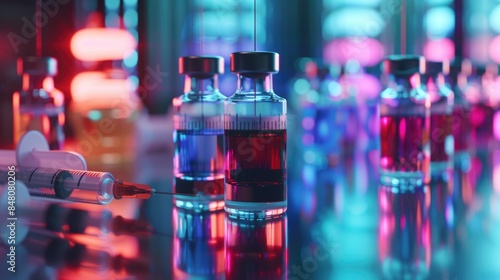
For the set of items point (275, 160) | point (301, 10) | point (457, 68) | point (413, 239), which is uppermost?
point (301, 10)

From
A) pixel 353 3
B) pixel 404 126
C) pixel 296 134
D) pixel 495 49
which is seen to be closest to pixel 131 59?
pixel 296 134

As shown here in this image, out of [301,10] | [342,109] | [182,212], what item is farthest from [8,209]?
[301,10]

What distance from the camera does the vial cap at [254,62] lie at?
82 centimetres

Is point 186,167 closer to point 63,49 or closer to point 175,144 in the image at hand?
point 175,144

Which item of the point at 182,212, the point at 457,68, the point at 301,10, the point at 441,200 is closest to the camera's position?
the point at 182,212

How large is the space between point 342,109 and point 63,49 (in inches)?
46.9

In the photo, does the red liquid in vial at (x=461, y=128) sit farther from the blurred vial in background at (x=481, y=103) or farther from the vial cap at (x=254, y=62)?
the vial cap at (x=254, y=62)

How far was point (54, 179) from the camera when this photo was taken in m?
0.84

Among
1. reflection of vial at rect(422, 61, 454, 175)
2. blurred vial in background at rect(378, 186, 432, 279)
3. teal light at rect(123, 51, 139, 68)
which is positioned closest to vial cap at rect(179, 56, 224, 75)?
blurred vial in background at rect(378, 186, 432, 279)

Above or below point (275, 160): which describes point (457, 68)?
above

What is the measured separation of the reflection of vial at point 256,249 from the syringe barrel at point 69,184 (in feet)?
0.66

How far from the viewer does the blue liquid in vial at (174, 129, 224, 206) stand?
0.95 metres

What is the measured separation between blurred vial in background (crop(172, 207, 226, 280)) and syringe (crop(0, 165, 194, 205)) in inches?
2.7

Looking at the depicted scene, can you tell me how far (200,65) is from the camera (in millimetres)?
944
